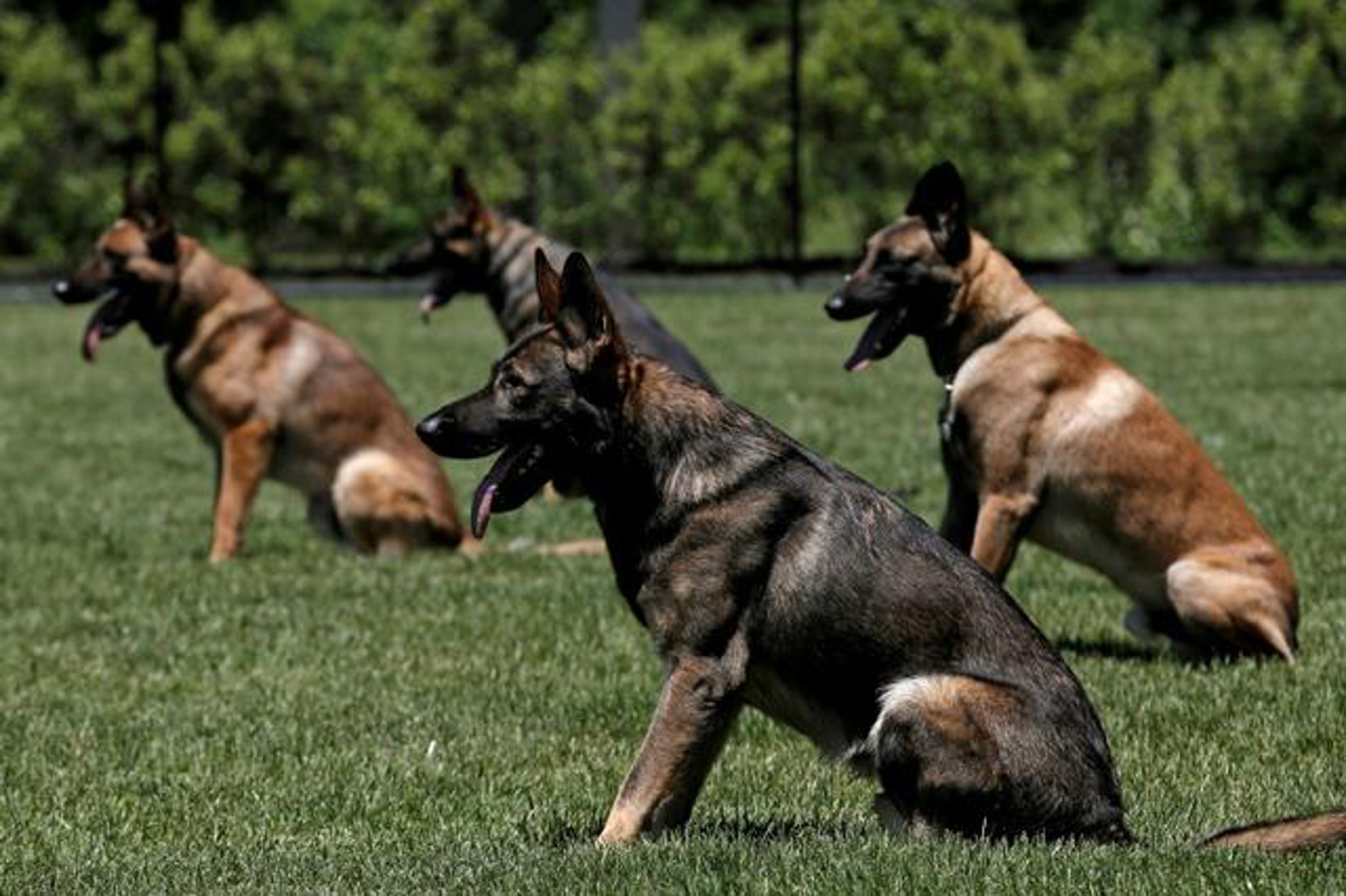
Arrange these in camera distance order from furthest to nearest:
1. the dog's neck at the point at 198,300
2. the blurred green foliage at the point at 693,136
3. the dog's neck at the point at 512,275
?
the blurred green foliage at the point at 693,136
the dog's neck at the point at 512,275
the dog's neck at the point at 198,300

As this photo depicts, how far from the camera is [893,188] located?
93.2 feet

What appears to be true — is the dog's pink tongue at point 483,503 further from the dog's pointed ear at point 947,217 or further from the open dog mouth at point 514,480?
the dog's pointed ear at point 947,217

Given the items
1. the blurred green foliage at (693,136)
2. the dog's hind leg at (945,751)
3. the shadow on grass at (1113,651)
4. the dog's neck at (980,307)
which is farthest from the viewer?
the blurred green foliage at (693,136)

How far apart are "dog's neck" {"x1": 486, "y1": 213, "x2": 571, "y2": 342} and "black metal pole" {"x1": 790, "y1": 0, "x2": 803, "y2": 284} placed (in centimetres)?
1448

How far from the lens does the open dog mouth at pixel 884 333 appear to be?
8516 millimetres

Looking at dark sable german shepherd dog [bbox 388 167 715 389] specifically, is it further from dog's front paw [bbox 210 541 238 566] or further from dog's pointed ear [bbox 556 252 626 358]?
dog's pointed ear [bbox 556 252 626 358]

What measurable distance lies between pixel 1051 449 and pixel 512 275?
5.55 meters

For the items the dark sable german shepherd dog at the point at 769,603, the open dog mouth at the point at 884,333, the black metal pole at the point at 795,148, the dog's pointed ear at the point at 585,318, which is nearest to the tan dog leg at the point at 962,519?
the open dog mouth at the point at 884,333

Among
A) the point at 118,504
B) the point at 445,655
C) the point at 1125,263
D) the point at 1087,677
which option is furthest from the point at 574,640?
the point at 1125,263

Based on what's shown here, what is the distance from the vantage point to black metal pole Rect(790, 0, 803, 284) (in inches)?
1092

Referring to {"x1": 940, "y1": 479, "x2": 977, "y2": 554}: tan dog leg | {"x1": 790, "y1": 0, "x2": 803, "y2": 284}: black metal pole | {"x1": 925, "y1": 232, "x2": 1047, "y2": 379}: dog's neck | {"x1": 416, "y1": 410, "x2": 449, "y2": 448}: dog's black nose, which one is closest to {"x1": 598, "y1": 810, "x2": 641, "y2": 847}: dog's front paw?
{"x1": 416, "y1": 410, "x2": 449, "y2": 448}: dog's black nose

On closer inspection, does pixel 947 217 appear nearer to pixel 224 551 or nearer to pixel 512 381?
pixel 512 381

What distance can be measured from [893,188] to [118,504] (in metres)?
17.0

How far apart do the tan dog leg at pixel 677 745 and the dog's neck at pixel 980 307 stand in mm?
3327
